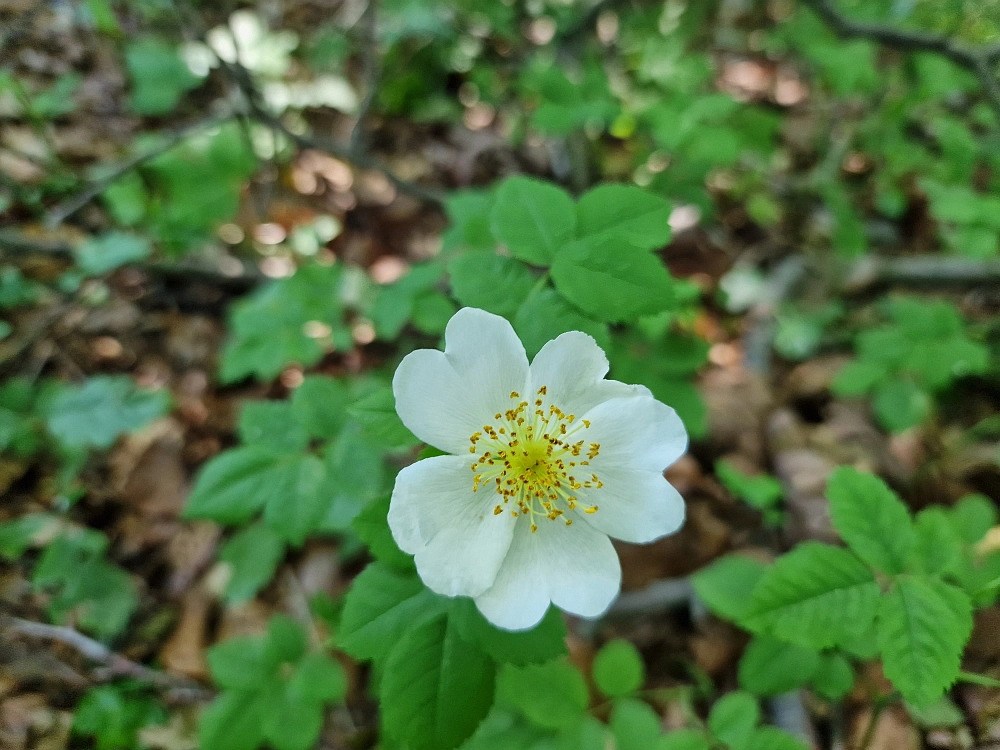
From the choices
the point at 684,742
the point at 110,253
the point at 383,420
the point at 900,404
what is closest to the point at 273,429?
the point at 383,420

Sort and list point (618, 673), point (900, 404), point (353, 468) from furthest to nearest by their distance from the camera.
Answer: point (900, 404) → point (618, 673) → point (353, 468)

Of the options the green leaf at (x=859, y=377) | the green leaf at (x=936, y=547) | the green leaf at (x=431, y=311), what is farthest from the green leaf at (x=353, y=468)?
the green leaf at (x=859, y=377)

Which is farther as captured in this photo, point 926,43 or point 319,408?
point 926,43

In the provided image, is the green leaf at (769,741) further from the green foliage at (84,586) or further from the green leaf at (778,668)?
the green foliage at (84,586)

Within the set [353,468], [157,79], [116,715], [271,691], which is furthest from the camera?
[157,79]

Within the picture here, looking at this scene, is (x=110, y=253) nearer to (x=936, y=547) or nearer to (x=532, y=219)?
(x=532, y=219)

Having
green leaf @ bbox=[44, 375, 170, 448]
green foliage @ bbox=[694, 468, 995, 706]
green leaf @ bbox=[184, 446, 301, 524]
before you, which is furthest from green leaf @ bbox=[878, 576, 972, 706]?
green leaf @ bbox=[44, 375, 170, 448]

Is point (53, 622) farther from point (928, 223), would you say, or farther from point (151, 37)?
point (928, 223)

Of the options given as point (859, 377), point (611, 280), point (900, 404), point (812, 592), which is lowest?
point (900, 404)
